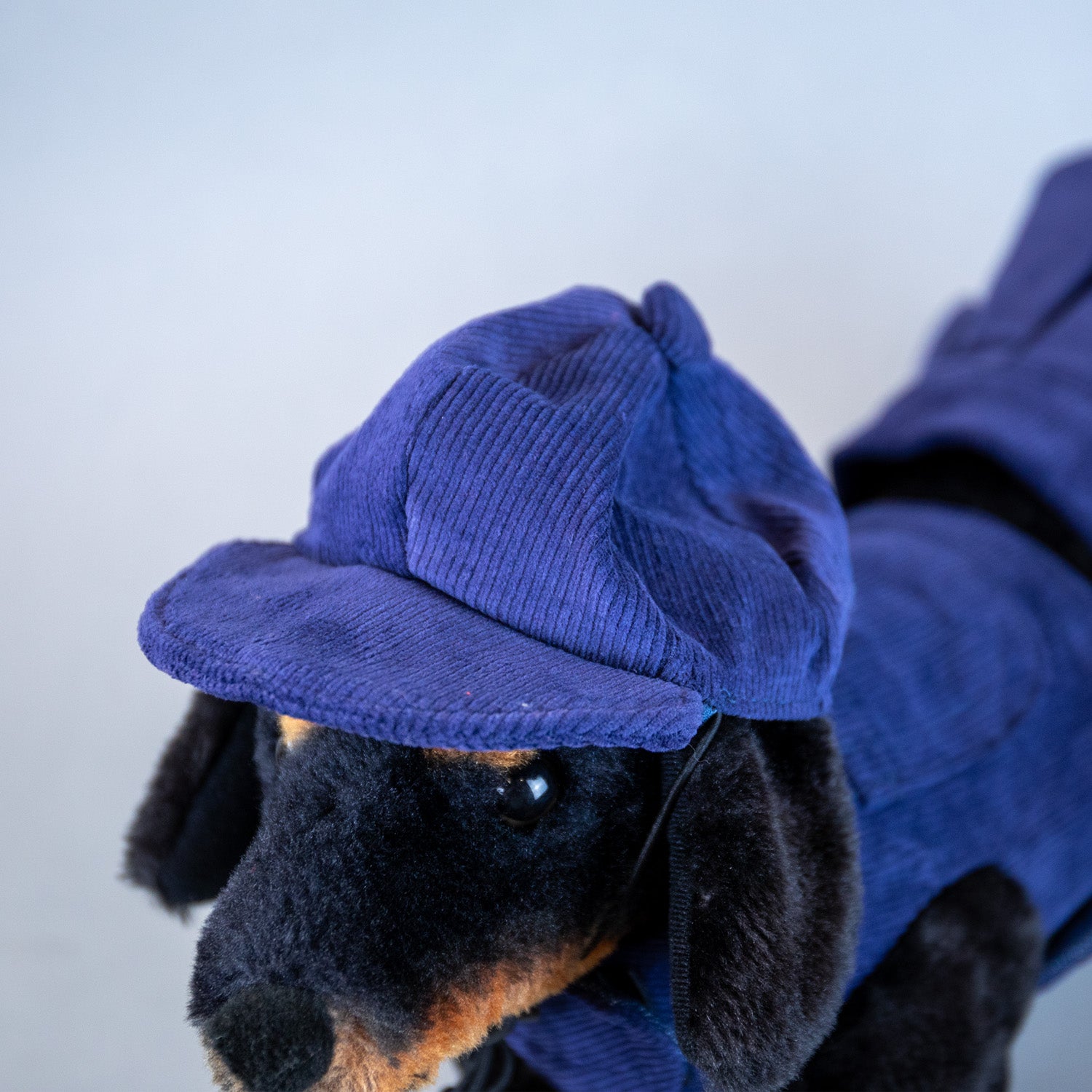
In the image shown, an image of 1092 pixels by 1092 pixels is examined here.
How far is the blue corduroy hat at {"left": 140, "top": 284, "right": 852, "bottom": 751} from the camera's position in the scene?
0.35 metres

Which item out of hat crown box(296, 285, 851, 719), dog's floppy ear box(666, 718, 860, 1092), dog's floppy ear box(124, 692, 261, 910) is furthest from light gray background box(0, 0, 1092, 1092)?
dog's floppy ear box(666, 718, 860, 1092)

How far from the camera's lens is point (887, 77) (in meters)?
1.21

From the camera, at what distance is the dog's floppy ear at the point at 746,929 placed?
41cm

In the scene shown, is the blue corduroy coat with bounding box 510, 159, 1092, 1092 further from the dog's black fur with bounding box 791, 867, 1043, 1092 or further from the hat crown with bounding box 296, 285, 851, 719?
the hat crown with bounding box 296, 285, 851, 719

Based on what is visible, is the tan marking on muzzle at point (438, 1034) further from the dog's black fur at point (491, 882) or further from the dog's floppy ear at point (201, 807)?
the dog's floppy ear at point (201, 807)

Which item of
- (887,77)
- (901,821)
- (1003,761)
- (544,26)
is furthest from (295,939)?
(887,77)

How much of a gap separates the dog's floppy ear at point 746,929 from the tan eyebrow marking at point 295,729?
138 mm

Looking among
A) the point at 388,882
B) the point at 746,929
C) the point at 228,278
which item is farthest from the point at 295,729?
the point at 228,278

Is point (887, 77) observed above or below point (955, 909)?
above

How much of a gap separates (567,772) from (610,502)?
0.10m

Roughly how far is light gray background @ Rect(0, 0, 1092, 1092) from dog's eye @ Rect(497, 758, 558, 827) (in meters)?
0.23

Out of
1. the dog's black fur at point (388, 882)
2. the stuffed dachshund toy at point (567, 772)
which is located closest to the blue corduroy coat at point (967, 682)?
the stuffed dachshund toy at point (567, 772)

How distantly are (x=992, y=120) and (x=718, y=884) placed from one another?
111 cm

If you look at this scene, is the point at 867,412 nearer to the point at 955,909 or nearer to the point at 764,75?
the point at 764,75
